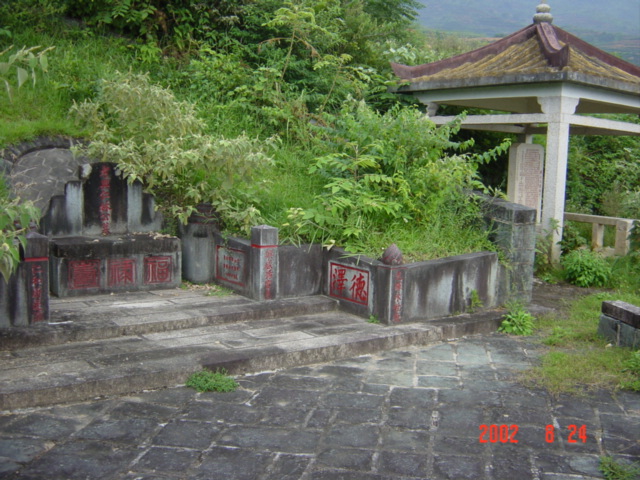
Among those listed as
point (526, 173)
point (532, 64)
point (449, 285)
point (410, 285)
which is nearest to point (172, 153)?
point (410, 285)

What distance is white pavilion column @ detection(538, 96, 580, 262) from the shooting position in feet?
28.3

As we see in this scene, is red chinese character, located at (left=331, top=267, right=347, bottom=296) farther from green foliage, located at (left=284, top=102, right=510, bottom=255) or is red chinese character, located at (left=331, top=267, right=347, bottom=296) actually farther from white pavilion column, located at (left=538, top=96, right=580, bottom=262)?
white pavilion column, located at (left=538, top=96, right=580, bottom=262)

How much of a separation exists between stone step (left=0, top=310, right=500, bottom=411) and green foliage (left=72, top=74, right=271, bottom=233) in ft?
5.19

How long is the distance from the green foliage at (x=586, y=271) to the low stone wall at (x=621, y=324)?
2.56m

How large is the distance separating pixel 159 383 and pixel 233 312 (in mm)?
1601

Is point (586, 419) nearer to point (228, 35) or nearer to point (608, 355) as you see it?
point (608, 355)

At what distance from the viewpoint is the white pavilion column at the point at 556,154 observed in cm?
862

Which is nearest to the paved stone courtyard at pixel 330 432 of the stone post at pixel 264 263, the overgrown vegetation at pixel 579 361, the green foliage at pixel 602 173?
the overgrown vegetation at pixel 579 361

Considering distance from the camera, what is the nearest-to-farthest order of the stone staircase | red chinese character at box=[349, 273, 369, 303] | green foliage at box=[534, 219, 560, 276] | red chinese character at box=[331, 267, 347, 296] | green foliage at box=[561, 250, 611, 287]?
the stone staircase → red chinese character at box=[349, 273, 369, 303] → red chinese character at box=[331, 267, 347, 296] → green foliage at box=[561, 250, 611, 287] → green foliage at box=[534, 219, 560, 276]

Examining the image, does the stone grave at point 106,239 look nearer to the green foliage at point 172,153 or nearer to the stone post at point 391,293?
the green foliage at point 172,153

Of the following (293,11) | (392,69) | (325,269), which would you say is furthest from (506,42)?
(325,269)

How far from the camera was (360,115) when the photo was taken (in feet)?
25.4

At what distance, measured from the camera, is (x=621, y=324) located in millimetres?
5961

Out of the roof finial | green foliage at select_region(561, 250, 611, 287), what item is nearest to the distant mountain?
the roof finial
